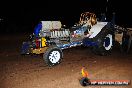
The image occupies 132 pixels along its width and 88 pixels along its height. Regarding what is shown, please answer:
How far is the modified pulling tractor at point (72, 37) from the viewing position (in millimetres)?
9680

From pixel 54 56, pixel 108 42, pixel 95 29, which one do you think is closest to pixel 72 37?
pixel 95 29

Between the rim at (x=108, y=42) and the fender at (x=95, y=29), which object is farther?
the rim at (x=108, y=42)

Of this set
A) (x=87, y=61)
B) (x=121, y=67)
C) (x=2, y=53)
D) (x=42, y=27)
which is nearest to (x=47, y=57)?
(x=42, y=27)

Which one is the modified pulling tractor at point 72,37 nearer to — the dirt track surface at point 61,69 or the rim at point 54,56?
the rim at point 54,56

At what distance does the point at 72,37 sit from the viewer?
1055cm

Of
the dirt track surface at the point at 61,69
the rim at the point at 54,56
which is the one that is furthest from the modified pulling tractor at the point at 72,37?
the dirt track surface at the point at 61,69

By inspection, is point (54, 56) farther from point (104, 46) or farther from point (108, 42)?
point (108, 42)

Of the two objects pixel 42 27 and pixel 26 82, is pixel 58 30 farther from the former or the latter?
pixel 26 82

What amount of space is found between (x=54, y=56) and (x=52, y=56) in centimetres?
11

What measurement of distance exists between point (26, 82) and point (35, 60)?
2.99 m

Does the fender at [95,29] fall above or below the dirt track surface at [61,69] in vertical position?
above

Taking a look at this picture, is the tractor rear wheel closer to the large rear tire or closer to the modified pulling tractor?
the modified pulling tractor

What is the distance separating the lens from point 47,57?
9.27 meters

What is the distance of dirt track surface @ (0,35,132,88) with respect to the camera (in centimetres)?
771
